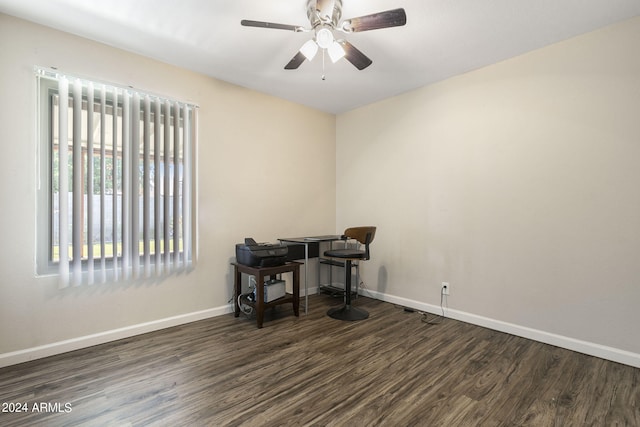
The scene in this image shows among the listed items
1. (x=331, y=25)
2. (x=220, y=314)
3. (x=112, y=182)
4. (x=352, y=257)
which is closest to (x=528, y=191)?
(x=352, y=257)

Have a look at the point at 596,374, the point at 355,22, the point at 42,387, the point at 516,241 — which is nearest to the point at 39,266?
the point at 42,387

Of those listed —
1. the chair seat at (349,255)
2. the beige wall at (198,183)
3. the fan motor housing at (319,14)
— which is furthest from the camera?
the chair seat at (349,255)

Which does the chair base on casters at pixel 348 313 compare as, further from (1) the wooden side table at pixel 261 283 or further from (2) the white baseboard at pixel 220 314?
(2) the white baseboard at pixel 220 314

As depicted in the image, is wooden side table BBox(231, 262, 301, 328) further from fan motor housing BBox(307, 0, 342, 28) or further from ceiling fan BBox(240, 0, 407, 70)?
fan motor housing BBox(307, 0, 342, 28)

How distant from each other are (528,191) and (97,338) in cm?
393

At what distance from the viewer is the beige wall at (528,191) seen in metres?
2.23

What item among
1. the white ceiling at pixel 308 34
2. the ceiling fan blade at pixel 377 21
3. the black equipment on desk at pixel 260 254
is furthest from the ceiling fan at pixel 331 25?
the black equipment on desk at pixel 260 254

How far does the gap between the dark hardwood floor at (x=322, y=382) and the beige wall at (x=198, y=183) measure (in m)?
0.31

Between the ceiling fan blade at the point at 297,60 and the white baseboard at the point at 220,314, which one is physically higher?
the ceiling fan blade at the point at 297,60

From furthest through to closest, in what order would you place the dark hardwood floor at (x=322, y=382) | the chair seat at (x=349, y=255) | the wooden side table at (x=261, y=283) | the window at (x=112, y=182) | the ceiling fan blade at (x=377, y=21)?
the chair seat at (x=349, y=255) → the wooden side table at (x=261, y=283) → the window at (x=112, y=182) → the ceiling fan blade at (x=377, y=21) → the dark hardwood floor at (x=322, y=382)

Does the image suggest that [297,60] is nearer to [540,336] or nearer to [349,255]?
[349,255]

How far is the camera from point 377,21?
5.97 ft

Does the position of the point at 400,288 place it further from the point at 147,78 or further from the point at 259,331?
the point at 147,78

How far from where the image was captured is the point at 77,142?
2.35 metres
